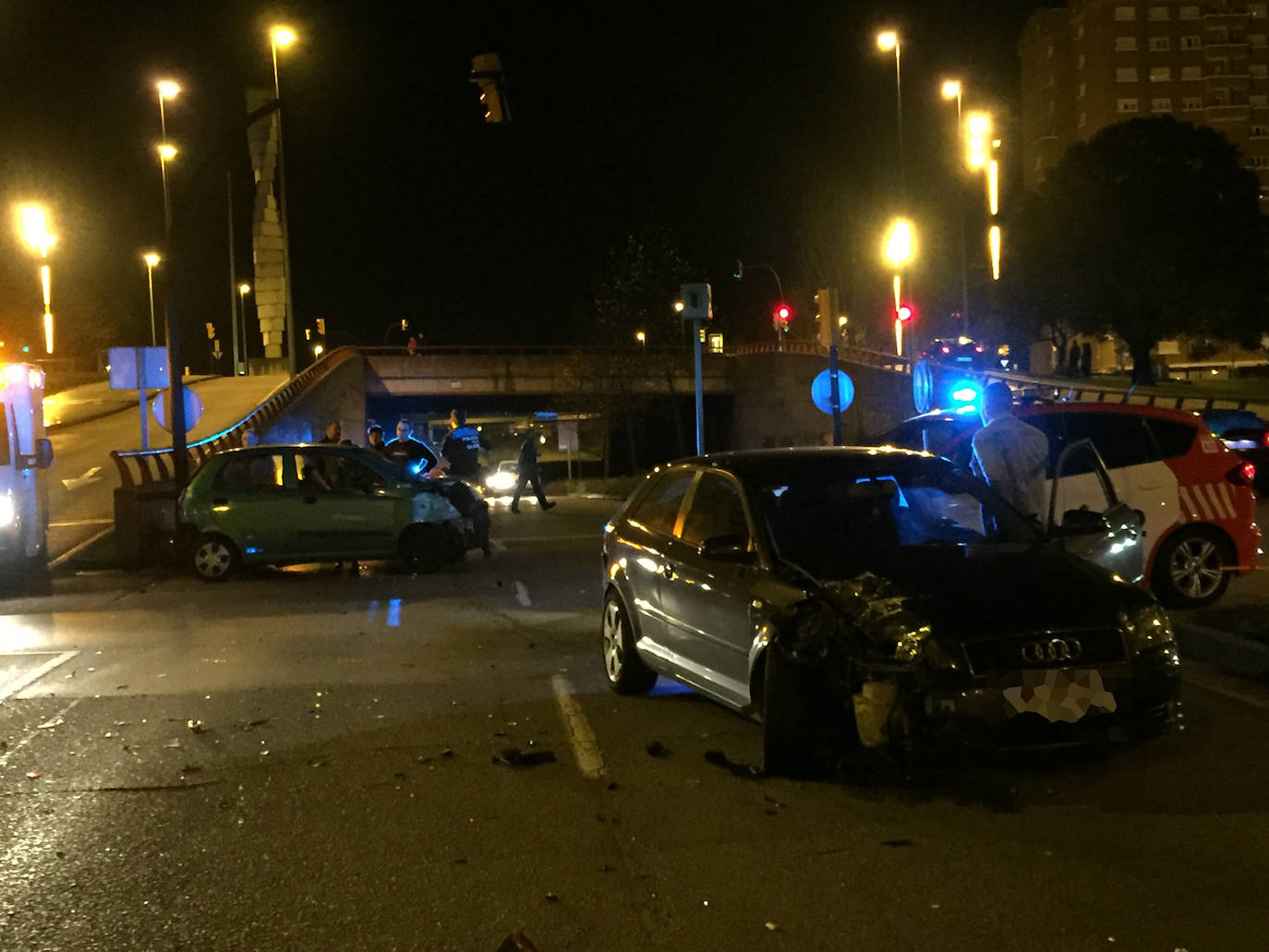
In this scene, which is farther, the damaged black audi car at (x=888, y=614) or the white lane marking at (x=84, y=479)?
the white lane marking at (x=84, y=479)

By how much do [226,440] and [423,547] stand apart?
466 inches

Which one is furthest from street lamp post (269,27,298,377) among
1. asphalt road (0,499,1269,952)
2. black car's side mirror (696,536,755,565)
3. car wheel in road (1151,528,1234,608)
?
black car's side mirror (696,536,755,565)

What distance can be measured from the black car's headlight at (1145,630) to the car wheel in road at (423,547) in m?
11.0

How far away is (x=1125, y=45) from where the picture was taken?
9662cm

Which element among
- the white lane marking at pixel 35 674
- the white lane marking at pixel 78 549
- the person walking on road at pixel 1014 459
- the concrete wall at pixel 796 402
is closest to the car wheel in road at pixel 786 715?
the person walking on road at pixel 1014 459

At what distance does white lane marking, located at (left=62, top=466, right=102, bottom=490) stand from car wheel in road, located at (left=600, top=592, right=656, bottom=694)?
819 inches

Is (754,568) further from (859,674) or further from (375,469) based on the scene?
(375,469)

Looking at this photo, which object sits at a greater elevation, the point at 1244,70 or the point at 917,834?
the point at 1244,70

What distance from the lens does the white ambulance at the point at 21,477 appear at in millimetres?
15703

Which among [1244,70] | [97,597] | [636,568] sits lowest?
[97,597]

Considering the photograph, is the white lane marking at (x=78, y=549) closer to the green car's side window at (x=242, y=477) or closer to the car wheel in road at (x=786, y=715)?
the green car's side window at (x=242, y=477)

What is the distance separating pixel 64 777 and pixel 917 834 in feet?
13.6

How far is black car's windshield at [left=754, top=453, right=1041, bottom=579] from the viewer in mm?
6902

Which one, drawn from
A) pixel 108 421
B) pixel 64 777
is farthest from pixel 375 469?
pixel 108 421
